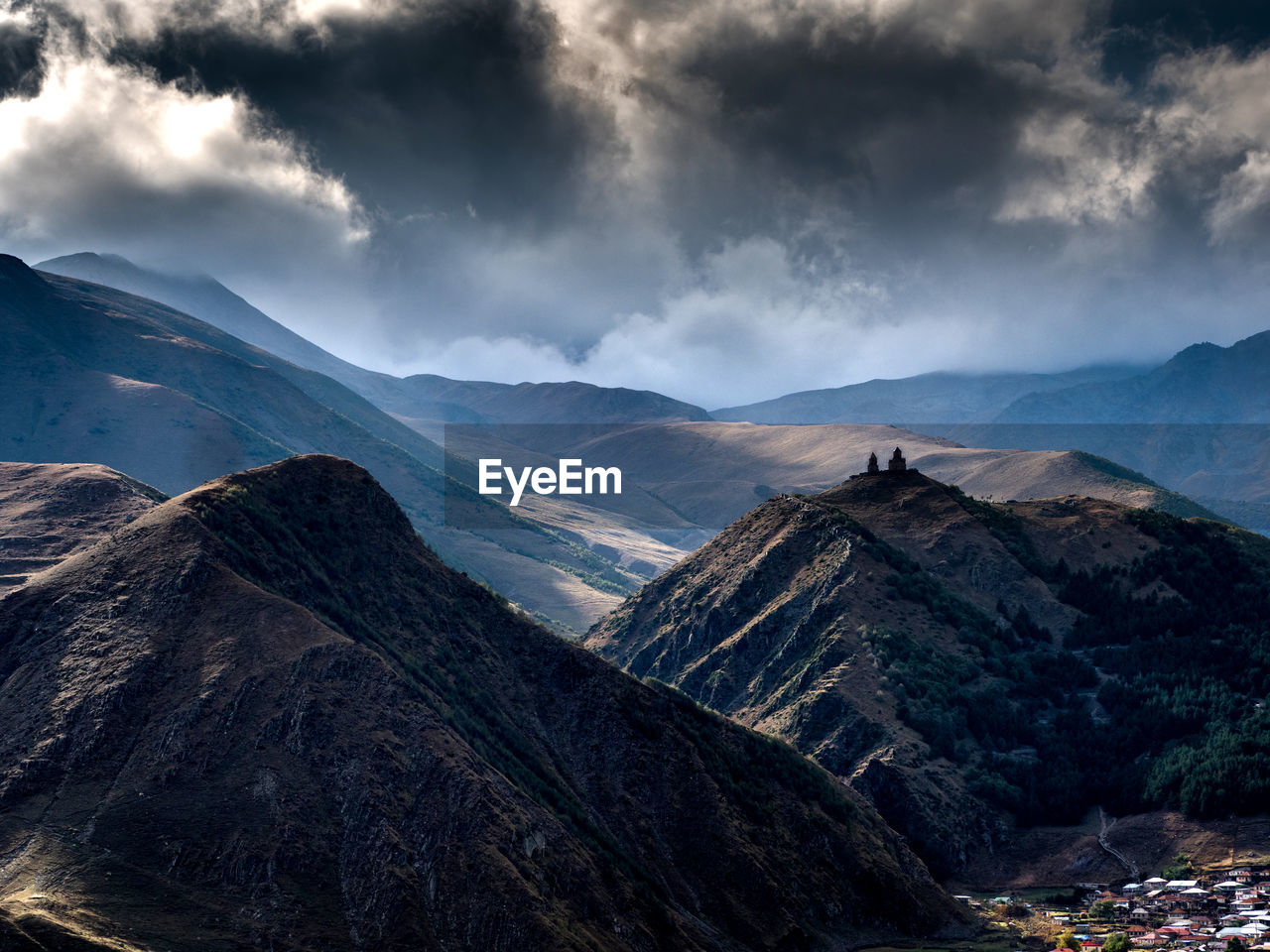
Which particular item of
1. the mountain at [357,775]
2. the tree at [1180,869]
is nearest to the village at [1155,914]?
the tree at [1180,869]

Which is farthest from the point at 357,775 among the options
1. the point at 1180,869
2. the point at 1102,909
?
the point at 1180,869

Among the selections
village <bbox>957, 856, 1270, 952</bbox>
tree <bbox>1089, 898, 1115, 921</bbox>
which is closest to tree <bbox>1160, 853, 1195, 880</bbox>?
village <bbox>957, 856, 1270, 952</bbox>

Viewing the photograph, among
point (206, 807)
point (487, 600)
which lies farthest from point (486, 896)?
point (487, 600)

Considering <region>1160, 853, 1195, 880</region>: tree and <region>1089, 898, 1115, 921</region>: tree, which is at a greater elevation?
<region>1160, 853, 1195, 880</region>: tree

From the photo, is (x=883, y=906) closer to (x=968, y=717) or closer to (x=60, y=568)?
(x=968, y=717)

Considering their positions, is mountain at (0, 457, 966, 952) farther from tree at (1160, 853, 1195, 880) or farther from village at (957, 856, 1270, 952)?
tree at (1160, 853, 1195, 880)

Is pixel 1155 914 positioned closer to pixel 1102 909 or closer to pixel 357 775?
pixel 1102 909
